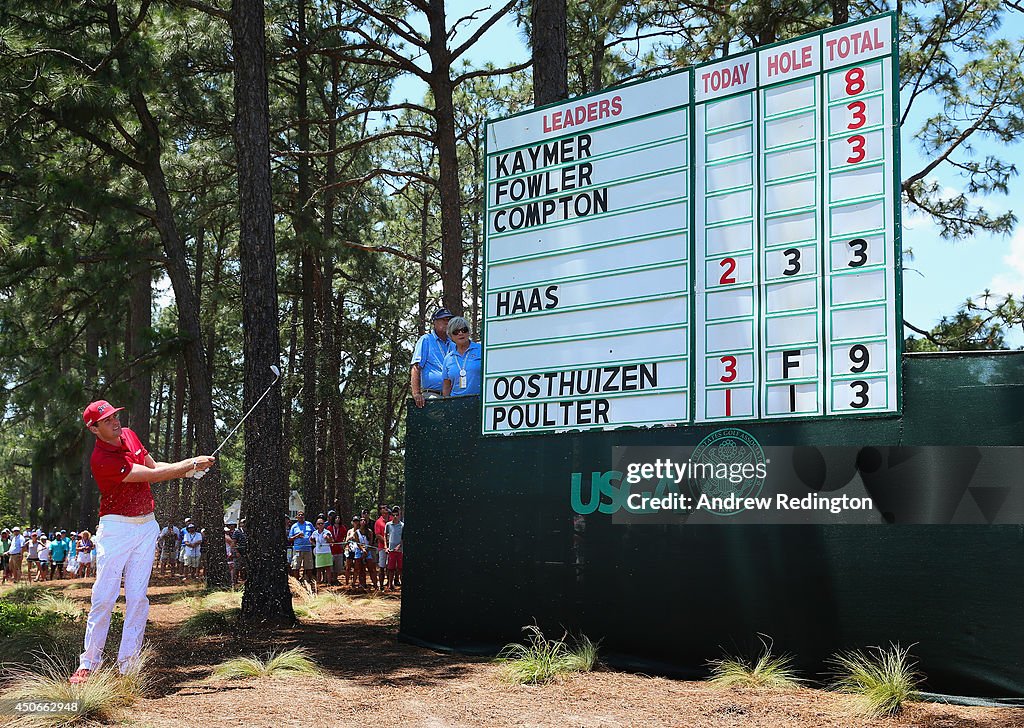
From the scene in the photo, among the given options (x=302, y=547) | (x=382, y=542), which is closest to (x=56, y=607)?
(x=382, y=542)

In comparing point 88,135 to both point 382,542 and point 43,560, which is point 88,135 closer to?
point 382,542

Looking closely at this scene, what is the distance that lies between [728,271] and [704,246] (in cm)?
31

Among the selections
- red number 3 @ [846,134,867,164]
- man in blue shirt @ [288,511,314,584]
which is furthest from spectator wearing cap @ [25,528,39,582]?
red number 3 @ [846,134,867,164]

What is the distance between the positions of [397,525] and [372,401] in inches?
816

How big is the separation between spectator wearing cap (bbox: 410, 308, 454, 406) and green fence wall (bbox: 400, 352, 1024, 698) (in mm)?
244

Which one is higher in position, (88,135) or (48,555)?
(88,135)

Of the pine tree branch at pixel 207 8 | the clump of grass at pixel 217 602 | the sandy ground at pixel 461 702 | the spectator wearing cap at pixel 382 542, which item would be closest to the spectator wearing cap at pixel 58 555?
the spectator wearing cap at pixel 382 542

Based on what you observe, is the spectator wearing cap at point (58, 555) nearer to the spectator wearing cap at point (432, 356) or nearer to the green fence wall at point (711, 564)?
the green fence wall at point (711, 564)

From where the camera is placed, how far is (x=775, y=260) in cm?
766

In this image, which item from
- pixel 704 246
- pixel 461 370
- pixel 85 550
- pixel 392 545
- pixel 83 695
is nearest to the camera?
pixel 83 695

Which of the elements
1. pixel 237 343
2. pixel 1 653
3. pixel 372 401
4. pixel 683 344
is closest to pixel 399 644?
pixel 1 653

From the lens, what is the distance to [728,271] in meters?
7.88

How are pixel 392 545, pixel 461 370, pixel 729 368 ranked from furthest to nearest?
pixel 392 545 < pixel 461 370 < pixel 729 368

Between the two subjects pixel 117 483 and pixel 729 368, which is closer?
pixel 117 483
